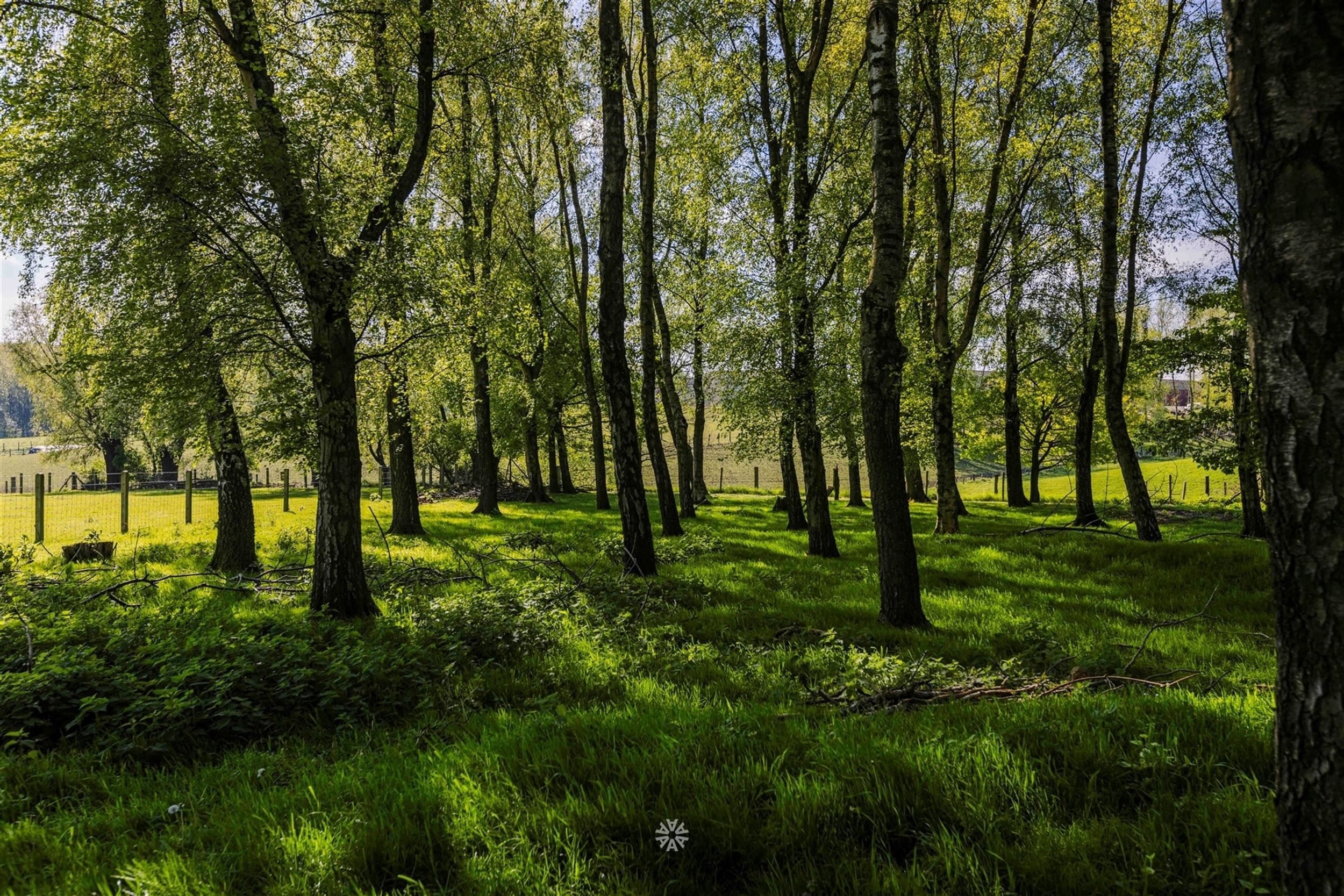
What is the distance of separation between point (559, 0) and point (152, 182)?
1053 centimetres

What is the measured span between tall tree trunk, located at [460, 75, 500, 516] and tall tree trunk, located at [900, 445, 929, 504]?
16056 mm

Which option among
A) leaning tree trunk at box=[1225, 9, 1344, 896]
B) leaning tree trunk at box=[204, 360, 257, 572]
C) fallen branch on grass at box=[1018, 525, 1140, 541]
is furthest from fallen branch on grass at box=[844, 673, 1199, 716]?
leaning tree trunk at box=[204, 360, 257, 572]

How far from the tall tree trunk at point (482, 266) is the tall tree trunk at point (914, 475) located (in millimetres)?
16056

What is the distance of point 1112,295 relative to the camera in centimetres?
1326

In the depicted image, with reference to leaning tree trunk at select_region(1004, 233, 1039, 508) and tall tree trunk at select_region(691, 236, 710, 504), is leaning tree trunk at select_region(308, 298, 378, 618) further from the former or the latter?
leaning tree trunk at select_region(1004, 233, 1039, 508)

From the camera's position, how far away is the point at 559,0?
13789 millimetres

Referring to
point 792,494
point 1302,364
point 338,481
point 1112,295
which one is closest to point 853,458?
point 792,494

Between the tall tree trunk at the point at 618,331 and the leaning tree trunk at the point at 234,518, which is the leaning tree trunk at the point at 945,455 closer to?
the tall tree trunk at the point at 618,331

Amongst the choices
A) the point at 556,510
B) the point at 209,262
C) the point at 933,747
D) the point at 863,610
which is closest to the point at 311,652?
the point at 209,262

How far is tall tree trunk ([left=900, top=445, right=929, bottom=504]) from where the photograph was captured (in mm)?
26830

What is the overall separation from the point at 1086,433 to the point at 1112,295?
8.46 meters

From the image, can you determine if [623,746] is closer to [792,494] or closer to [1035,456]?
[792,494]

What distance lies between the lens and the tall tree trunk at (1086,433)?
1862 centimetres

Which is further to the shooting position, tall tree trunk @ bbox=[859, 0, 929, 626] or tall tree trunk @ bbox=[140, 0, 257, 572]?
tall tree trunk @ bbox=[859, 0, 929, 626]
